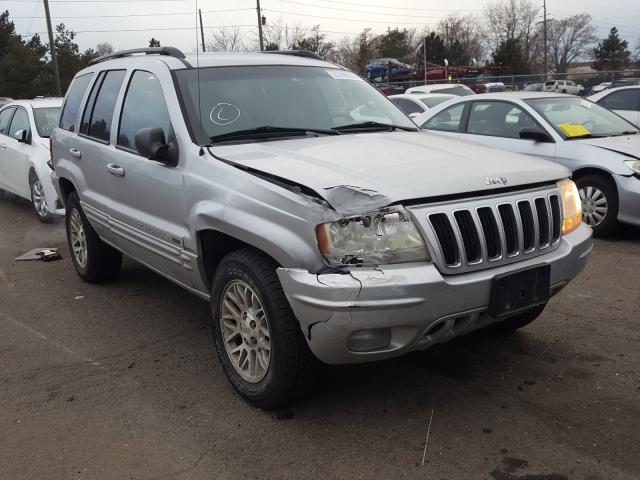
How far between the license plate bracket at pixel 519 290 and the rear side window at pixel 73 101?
404 centimetres

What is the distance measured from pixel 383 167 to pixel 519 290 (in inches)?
35.2

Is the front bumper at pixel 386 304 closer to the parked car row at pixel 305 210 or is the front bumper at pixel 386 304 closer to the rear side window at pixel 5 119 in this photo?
the parked car row at pixel 305 210

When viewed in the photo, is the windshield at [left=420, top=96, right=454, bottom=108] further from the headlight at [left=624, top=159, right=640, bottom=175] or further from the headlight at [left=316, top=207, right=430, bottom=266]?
the headlight at [left=316, top=207, right=430, bottom=266]

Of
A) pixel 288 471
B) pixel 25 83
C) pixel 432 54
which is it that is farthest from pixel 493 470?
pixel 432 54

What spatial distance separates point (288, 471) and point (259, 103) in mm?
2290

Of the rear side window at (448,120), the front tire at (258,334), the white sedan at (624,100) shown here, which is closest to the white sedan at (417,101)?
the white sedan at (624,100)

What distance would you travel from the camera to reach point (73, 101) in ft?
18.7

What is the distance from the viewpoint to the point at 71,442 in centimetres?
315

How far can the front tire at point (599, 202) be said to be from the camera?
685cm

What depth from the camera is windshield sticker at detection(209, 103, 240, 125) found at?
3.87 metres

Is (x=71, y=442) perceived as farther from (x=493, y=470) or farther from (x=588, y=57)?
(x=588, y=57)

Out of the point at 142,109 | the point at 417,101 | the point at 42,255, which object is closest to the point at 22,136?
the point at 42,255

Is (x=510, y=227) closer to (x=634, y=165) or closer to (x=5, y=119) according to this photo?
(x=634, y=165)

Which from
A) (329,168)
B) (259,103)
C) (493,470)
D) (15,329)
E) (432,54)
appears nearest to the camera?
(493,470)
